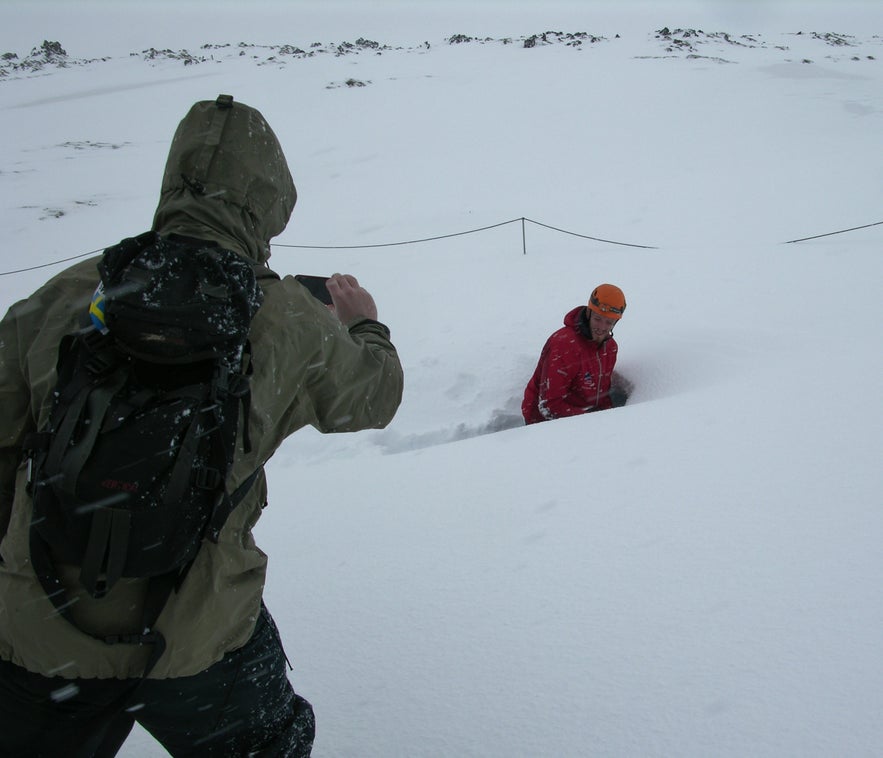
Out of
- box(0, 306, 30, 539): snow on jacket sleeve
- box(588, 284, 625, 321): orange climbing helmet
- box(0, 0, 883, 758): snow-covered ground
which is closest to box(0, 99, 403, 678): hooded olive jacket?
box(0, 306, 30, 539): snow on jacket sleeve

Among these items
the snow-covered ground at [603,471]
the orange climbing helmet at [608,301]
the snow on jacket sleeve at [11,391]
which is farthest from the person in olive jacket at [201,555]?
the orange climbing helmet at [608,301]

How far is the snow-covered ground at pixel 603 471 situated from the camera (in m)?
1.46

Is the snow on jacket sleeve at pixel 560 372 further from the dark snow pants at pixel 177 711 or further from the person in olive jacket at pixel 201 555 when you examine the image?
the dark snow pants at pixel 177 711

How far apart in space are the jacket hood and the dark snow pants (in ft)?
2.33

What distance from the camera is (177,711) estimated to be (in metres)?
1.03

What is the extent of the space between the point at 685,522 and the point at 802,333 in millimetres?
2343

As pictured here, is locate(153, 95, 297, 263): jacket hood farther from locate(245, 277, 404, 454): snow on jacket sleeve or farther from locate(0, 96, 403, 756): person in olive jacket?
locate(245, 277, 404, 454): snow on jacket sleeve

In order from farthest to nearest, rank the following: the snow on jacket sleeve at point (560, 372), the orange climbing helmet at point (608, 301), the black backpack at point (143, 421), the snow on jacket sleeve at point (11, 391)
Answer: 1. the snow on jacket sleeve at point (560, 372)
2. the orange climbing helmet at point (608, 301)
3. the snow on jacket sleeve at point (11, 391)
4. the black backpack at point (143, 421)

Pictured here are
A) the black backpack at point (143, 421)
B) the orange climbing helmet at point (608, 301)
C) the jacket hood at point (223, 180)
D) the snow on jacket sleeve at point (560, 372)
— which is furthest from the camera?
the snow on jacket sleeve at point (560, 372)

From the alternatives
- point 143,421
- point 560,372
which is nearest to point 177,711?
point 143,421

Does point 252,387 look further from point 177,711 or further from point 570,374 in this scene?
point 570,374

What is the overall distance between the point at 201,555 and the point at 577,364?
3091 millimetres

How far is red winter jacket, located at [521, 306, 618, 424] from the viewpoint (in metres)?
3.79

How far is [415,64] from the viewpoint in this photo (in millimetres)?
20266
